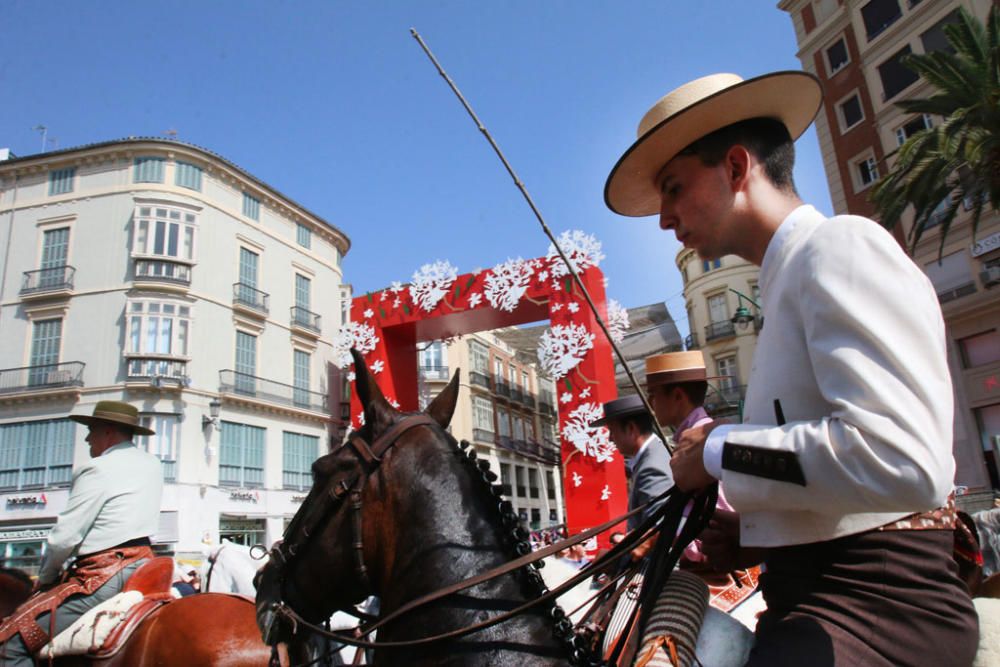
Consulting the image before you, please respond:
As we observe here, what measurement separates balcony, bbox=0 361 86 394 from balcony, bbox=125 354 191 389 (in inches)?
79.4

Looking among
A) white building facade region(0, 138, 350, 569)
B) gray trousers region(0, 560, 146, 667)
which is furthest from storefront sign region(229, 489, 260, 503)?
gray trousers region(0, 560, 146, 667)

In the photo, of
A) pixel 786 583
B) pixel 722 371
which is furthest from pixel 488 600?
pixel 722 371

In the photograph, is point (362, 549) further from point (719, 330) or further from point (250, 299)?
point (719, 330)

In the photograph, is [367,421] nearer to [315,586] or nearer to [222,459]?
[315,586]

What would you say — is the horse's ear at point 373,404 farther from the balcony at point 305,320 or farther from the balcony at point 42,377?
the balcony at point 305,320

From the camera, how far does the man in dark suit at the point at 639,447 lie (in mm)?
3541

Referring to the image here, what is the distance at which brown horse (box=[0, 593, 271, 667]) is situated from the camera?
3496 mm

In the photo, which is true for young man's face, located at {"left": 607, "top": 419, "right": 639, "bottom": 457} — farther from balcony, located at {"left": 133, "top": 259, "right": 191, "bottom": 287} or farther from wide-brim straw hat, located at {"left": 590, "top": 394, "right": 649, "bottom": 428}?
balcony, located at {"left": 133, "top": 259, "right": 191, "bottom": 287}

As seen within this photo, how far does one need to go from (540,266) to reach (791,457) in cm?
1103

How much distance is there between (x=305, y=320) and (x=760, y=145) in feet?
104

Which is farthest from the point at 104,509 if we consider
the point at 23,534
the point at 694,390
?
the point at 23,534

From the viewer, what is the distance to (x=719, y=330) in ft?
127

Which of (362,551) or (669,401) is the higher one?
(669,401)

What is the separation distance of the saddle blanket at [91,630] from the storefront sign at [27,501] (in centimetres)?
2426
